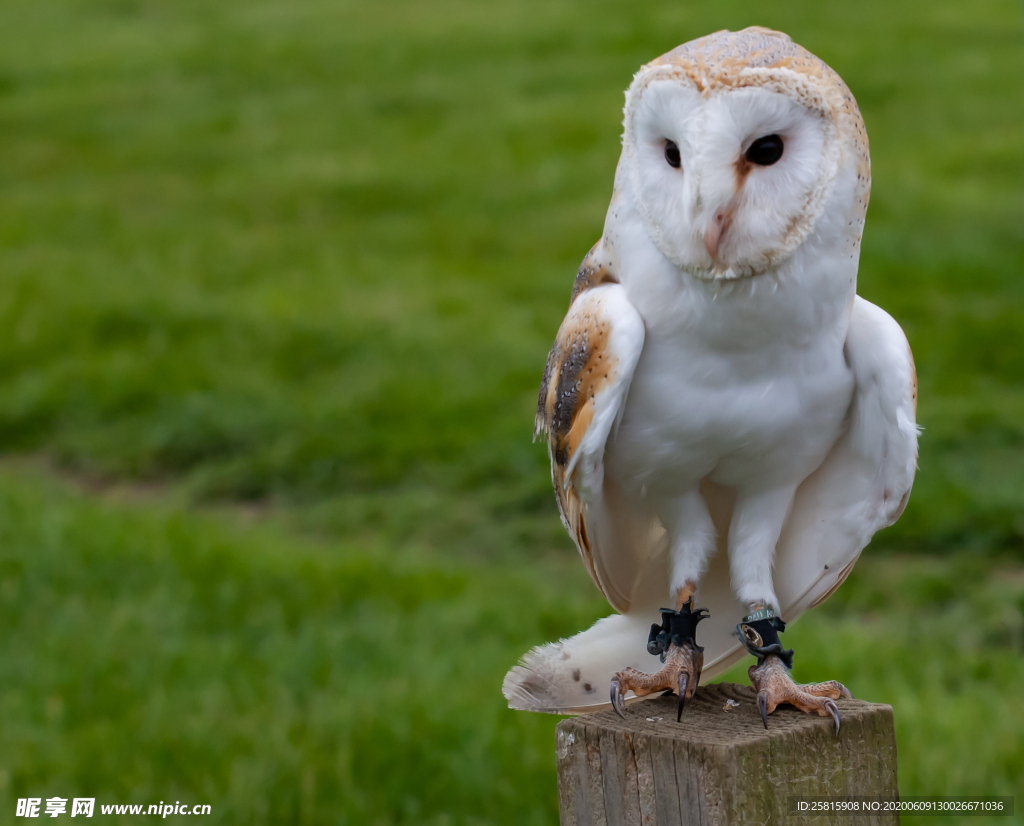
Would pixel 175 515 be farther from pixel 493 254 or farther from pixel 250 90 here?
pixel 250 90

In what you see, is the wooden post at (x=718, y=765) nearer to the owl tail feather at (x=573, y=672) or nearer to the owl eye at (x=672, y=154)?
the owl tail feather at (x=573, y=672)

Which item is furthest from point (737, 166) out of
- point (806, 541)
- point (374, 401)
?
point (374, 401)

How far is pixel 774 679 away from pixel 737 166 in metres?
0.77

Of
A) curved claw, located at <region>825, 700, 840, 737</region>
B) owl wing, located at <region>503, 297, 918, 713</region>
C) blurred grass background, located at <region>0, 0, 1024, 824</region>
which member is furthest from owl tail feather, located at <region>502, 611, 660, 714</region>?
blurred grass background, located at <region>0, 0, 1024, 824</region>

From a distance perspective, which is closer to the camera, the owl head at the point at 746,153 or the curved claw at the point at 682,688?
the owl head at the point at 746,153

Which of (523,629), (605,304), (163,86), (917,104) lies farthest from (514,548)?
(163,86)

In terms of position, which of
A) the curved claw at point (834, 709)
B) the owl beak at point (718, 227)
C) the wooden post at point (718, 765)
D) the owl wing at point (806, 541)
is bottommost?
the wooden post at point (718, 765)

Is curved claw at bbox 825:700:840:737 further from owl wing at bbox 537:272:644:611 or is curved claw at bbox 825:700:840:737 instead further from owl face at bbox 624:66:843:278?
owl face at bbox 624:66:843:278

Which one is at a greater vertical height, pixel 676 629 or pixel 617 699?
pixel 676 629

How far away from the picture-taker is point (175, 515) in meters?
4.77

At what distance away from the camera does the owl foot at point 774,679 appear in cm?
173

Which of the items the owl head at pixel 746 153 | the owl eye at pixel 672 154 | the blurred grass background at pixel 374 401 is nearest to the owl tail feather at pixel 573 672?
the owl head at pixel 746 153

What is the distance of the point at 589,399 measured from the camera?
1.74 meters

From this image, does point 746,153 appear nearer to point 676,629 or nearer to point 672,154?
point 672,154
